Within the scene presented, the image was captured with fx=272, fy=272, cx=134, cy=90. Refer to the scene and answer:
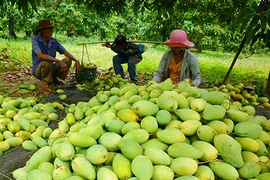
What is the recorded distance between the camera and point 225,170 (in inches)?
44.6

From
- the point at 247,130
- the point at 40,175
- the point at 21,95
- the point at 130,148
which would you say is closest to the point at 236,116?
the point at 247,130

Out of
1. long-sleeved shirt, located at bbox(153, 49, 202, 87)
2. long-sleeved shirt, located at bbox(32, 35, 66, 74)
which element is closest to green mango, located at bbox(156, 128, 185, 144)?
long-sleeved shirt, located at bbox(153, 49, 202, 87)

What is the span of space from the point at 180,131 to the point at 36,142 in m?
1.06

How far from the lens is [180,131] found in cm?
125

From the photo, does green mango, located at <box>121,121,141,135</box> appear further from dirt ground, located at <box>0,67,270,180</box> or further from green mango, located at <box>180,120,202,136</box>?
dirt ground, located at <box>0,67,270,180</box>

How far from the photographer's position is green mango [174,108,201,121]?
1.33 meters

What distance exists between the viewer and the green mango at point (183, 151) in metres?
1.14

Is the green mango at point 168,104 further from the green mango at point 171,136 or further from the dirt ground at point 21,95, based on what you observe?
the dirt ground at point 21,95

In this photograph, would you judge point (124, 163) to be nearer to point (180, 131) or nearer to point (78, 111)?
point (180, 131)

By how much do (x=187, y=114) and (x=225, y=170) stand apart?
322 millimetres

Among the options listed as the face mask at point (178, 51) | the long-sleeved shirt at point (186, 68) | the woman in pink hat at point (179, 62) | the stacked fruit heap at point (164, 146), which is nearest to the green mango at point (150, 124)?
the stacked fruit heap at point (164, 146)

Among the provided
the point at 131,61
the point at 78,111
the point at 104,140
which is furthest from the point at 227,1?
the point at 104,140

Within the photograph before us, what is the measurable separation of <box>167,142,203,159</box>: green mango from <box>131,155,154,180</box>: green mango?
13cm

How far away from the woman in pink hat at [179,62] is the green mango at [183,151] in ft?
5.96
